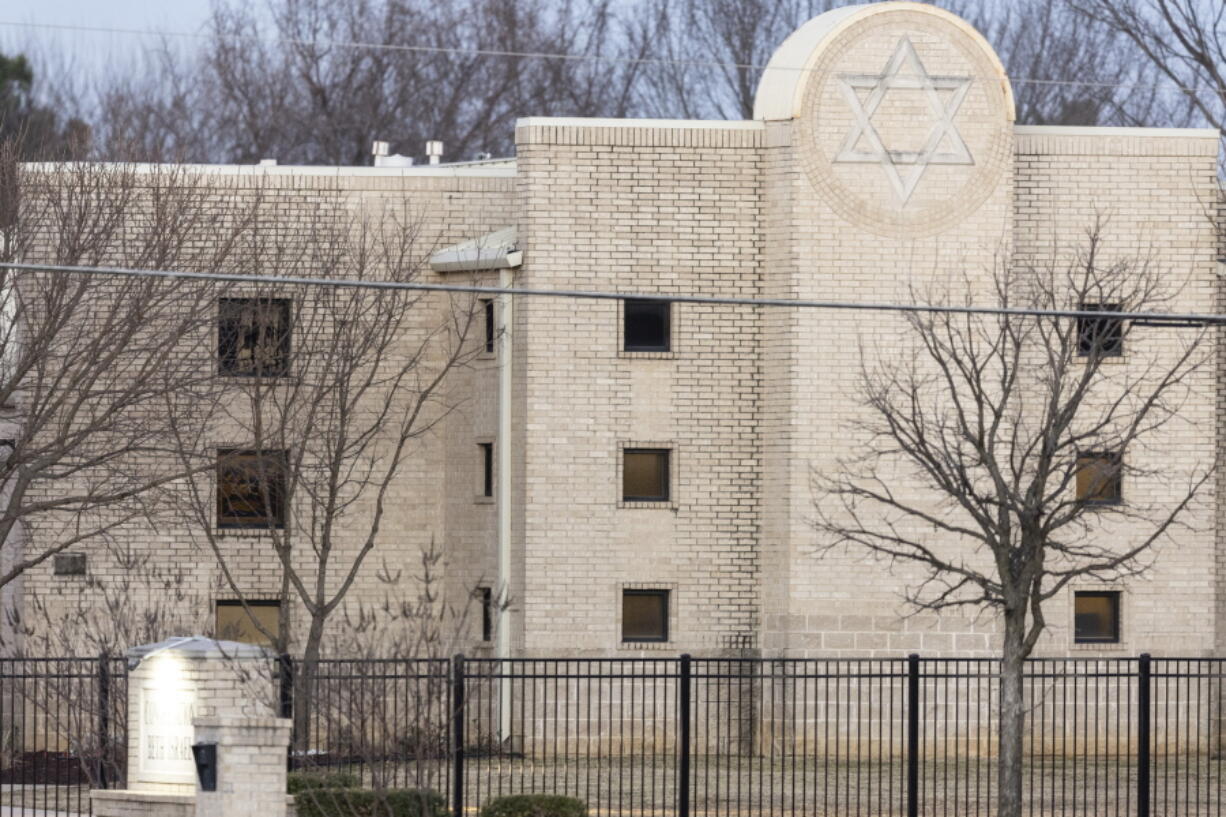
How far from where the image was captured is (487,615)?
3353cm

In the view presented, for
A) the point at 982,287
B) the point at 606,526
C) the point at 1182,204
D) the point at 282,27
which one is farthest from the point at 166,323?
the point at 282,27

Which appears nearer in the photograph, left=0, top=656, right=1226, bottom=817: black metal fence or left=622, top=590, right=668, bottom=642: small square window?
left=0, top=656, right=1226, bottom=817: black metal fence

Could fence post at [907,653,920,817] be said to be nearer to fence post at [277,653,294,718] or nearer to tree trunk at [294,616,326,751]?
tree trunk at [294,616,326,751]

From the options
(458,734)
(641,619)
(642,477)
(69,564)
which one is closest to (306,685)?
(458,734)

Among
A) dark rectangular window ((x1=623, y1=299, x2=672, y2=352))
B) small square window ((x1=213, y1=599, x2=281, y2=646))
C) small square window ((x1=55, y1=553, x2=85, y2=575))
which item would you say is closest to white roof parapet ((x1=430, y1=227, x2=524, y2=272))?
dark rectangular window ((x1=623, y1=299, x2=672, y2=352))

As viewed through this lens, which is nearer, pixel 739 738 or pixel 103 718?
pixel 103 718

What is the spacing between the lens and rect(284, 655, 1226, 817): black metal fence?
27266mm

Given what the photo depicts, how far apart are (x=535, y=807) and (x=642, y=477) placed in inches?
409

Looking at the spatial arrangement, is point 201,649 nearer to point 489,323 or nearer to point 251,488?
point 251,488

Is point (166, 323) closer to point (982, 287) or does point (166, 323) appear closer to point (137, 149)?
point (137, 149)

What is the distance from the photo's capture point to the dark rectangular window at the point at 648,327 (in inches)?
1307

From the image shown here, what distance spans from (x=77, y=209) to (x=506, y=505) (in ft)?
22.4

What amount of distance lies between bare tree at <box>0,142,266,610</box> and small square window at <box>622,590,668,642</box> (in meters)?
6.13

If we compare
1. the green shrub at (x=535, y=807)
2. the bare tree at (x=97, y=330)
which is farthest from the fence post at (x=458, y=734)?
the bare tree at (x=97, y=330)
